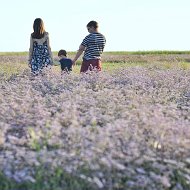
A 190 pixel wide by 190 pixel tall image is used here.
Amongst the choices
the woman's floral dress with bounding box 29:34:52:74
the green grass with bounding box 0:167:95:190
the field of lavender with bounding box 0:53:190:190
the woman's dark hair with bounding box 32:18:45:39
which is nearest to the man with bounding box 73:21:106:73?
the woman's floral dress with bounding box 29:34:52:74

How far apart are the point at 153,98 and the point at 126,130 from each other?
3.51 meters

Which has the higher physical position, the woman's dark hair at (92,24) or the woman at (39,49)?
the woman's dark hair at (92,24)

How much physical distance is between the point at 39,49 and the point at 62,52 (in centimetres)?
86

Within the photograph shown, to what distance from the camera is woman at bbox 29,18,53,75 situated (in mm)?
15352

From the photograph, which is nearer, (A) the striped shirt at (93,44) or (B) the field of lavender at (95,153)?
(B) the field of lavender at (95,153)

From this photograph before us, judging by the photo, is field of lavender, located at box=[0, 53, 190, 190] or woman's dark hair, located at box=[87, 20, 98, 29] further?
woman's dark hair, located at box=[87, 20, 98, 29]

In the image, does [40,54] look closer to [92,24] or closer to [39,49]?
[39,49]

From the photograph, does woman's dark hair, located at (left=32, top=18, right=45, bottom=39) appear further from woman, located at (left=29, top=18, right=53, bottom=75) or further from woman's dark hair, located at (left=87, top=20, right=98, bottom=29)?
woman's dark hair, located at (left=87, top=20, right=98, bottom=29)

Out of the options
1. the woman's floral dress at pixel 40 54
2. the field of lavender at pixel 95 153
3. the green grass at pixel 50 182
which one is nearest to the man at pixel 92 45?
the woman's floral dress at pixel 40 54

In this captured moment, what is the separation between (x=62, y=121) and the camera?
7.62 meters

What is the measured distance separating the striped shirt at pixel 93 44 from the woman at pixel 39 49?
1025 mm

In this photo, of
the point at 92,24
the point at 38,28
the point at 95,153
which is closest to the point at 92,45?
the point at 92,24

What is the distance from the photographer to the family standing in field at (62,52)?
50.0 feet

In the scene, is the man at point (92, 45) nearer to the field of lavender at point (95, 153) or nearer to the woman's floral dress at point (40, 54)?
the woman's floral dress at point (40, 54)
